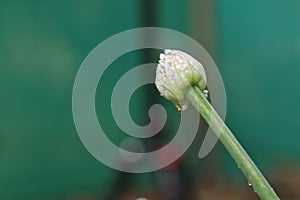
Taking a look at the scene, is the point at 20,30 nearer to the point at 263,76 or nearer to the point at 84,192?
the point at 84,192

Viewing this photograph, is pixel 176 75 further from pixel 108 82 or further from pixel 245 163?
pixel 108 82

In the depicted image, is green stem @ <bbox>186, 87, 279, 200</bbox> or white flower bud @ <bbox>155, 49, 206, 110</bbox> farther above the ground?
white flower bud @ <bbox>155, 49, 206, 110</bbox>

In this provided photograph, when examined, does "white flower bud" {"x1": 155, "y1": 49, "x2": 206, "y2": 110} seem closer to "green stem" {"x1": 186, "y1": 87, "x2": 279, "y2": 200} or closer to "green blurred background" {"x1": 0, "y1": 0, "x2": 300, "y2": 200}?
"green stem" {"x1": 186, "y1": 87, "x2": 279, "y2": 200}

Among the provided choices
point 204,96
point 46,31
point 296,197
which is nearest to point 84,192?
point 46,31

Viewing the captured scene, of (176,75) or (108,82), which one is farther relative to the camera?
(108,82)

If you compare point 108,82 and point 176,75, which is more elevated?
point 108,82

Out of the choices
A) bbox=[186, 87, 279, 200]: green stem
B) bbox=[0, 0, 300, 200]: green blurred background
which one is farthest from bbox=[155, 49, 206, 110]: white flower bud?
bbox=[0, 0, 300, 200]: green blurred background

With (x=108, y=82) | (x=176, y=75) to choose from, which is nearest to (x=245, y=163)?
(x=176, y=75)
